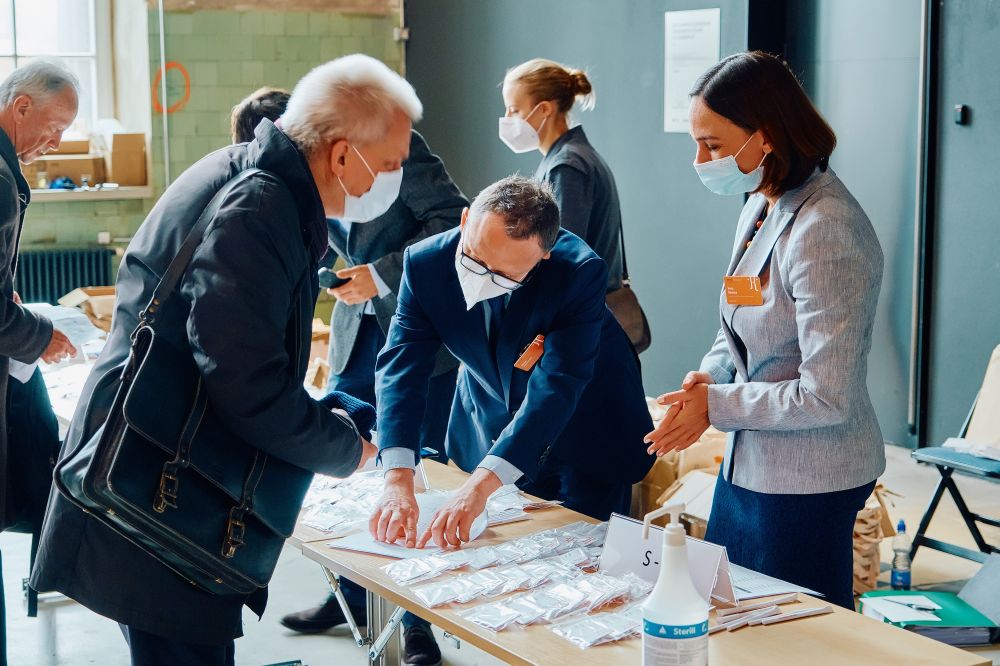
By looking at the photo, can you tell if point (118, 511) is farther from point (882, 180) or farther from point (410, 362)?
point (882, 180)

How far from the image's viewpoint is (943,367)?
554 centimetres

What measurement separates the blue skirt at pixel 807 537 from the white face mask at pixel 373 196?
0.91 m

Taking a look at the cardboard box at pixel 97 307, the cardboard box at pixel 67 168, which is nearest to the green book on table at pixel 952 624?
the cardboard box at pixel 97 307

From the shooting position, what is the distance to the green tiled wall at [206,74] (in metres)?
7.35

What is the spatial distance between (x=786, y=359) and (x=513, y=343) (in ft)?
2.08

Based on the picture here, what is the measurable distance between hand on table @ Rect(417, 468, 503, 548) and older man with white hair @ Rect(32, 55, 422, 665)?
385mm

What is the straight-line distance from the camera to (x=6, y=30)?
7426 mm

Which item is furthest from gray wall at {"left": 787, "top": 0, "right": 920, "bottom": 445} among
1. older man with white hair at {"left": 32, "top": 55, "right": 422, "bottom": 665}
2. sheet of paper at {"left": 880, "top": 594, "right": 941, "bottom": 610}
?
older man with white hair at {"left": 32, "top": 55, "right": 422, "bottom": 665}

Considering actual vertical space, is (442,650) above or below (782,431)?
below

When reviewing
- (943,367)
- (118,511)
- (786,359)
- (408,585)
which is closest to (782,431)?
(786,359)

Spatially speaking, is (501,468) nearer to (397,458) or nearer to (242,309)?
(397,458)

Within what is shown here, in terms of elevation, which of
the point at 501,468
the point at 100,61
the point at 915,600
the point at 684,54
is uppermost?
the point at 100,61

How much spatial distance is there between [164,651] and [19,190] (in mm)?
1526

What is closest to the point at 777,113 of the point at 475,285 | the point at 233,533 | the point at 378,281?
the point at 475,285
